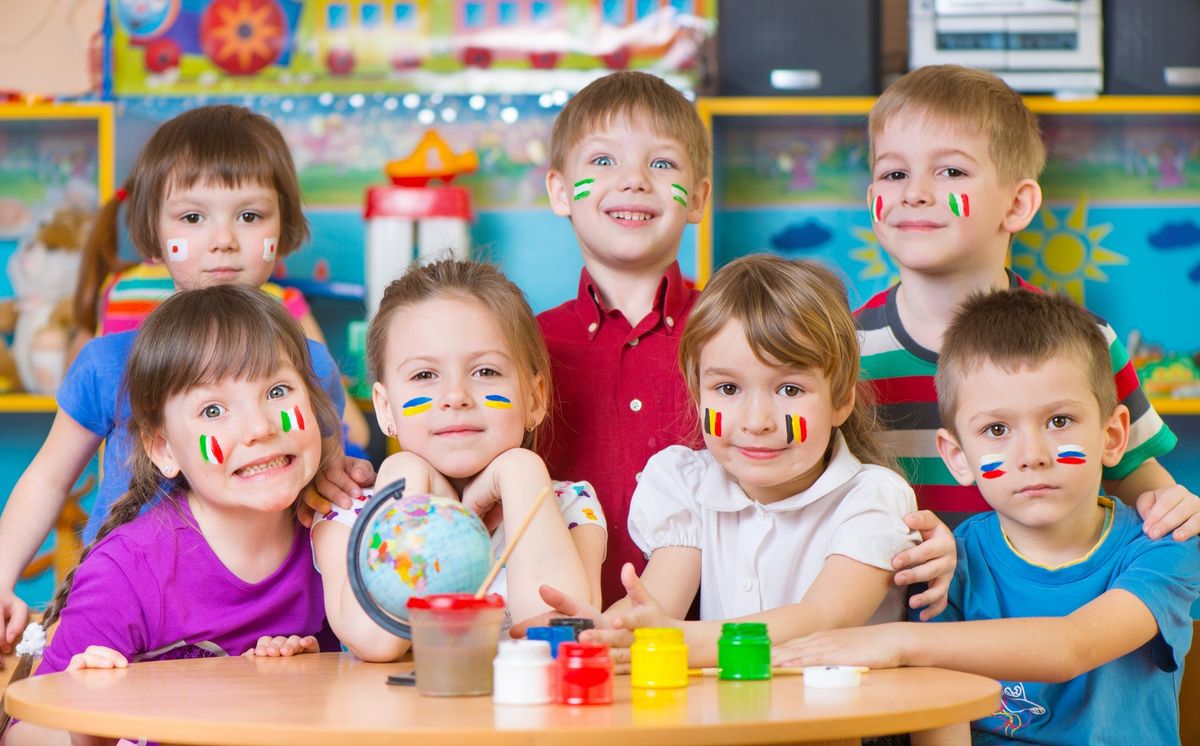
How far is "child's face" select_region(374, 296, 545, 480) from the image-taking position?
6.17 ft

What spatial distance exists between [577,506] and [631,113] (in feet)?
2.50

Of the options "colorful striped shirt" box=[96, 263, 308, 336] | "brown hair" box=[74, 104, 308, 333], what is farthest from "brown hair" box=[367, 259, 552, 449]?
"colorful striped shirt" box=[96, 263, 308, 336]

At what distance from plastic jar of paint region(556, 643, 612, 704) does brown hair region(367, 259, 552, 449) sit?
2.43ft

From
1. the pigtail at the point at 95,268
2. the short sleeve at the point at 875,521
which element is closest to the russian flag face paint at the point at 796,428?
the short sleeve at the point at 875,521

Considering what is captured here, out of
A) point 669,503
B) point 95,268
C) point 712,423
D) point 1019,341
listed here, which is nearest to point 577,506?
point 669,503

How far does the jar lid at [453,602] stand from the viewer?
129 cm

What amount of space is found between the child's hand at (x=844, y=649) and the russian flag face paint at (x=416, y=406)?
2.05 ft

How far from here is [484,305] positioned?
6.45 ft

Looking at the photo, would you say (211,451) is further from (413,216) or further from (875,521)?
(413,216)

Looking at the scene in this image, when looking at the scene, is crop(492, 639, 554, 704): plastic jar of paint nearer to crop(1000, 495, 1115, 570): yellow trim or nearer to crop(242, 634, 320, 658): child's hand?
crop(242, 634, 320, 658): child's hand

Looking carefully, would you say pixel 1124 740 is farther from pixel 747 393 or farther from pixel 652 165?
pixel 652 165

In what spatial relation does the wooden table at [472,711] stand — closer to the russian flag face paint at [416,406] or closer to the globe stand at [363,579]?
the globe stand at [363,579]

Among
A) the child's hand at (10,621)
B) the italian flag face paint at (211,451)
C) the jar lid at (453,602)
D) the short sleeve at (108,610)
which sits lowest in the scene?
the child's hand at (10,621)

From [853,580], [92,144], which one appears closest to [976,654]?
[853,580]
